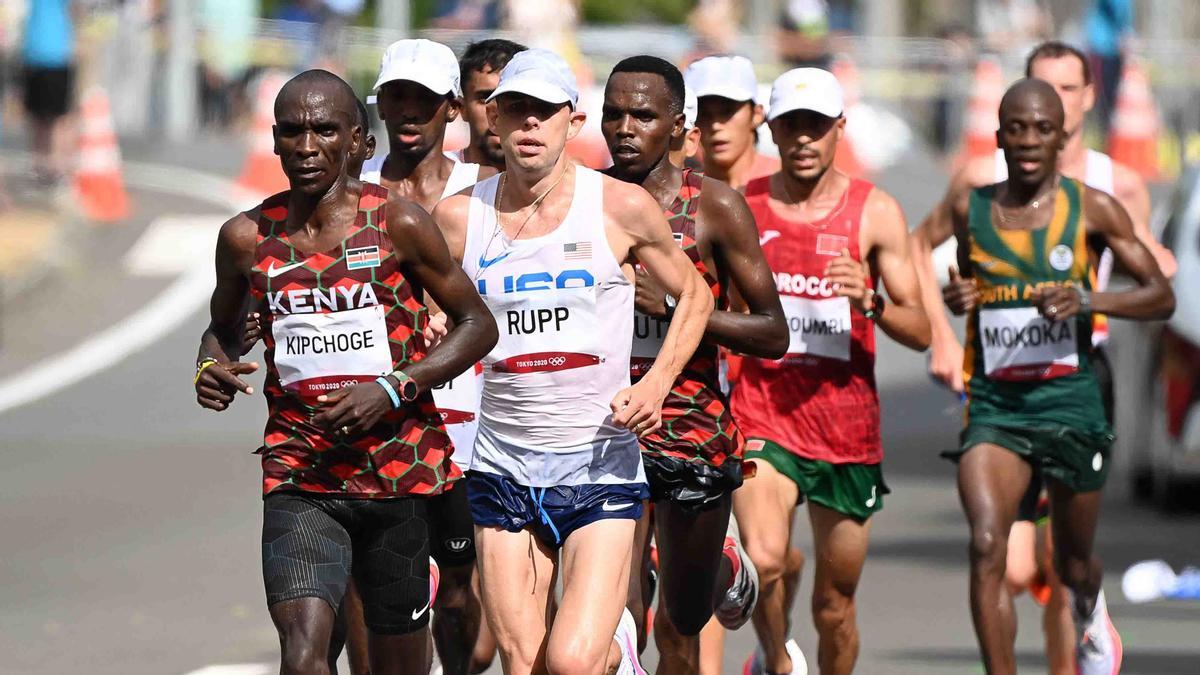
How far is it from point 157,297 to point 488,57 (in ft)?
39.0

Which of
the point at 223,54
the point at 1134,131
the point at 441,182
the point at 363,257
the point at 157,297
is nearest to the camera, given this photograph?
the point at 363,257

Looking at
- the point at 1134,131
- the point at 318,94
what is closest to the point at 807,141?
the point at 318,94

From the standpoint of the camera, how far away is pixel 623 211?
7504 millimetres

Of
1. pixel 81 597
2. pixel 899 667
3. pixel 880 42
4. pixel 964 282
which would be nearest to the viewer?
pixel 964 282

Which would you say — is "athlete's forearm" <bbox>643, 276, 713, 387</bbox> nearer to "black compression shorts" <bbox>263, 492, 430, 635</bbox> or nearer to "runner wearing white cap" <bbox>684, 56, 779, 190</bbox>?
"black compression shorts" <bbox>263, 492, 430, 635</bbox>

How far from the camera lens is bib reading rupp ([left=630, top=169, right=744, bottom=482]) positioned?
8.05m

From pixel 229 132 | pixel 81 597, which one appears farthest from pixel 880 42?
pixel 81 597

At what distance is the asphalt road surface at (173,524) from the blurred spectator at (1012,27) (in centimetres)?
965

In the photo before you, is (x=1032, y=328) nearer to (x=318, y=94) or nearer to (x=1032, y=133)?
Result: (x=1032, y=133)

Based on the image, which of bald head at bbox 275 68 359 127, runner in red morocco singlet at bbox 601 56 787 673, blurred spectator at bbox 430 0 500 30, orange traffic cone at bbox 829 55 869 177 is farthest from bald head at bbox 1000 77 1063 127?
blurred spectator at bbox 430 0 500 30

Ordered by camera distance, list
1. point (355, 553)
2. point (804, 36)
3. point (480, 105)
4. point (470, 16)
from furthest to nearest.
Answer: point (470, 16), point (804, 36), point (480, 105), point (355, 553)

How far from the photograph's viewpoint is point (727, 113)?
31.6 feet

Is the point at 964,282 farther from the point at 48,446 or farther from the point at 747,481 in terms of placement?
the point at 48,446

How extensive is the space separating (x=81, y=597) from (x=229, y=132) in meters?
21.2
